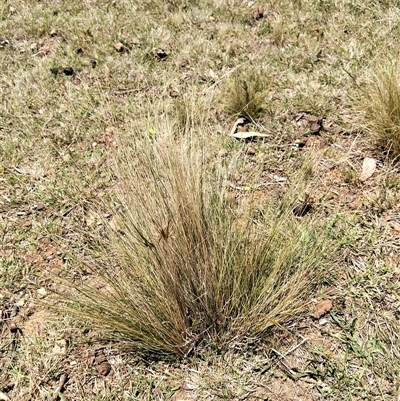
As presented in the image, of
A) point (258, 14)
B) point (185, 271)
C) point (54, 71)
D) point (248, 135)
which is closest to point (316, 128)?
point (248, 135)

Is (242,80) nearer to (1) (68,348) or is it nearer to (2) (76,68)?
(2) (76,68)

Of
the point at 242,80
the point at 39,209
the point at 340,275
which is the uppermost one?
the point at 242,80

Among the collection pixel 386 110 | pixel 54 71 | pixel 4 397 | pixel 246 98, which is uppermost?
pixel 386 110

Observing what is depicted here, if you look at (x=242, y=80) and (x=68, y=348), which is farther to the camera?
(x=242, y=80)

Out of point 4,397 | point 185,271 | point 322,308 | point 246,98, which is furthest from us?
point 246,98

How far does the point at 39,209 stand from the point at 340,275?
178cm

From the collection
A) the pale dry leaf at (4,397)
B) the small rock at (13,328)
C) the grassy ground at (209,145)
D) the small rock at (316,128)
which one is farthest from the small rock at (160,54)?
the pale dry leaf at (4,397)

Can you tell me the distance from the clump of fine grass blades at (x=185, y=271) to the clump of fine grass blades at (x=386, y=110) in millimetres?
1012

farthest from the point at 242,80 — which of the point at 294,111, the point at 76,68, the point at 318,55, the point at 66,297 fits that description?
the point at 66,297

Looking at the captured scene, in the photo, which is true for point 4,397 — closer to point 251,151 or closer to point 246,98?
point 251,151

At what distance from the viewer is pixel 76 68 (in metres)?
3.96

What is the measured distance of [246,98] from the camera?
3.16 meters

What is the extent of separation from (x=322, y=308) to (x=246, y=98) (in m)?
1.59

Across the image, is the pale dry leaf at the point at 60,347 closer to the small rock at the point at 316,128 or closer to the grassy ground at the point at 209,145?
the grassy ground at the point at 209,145
